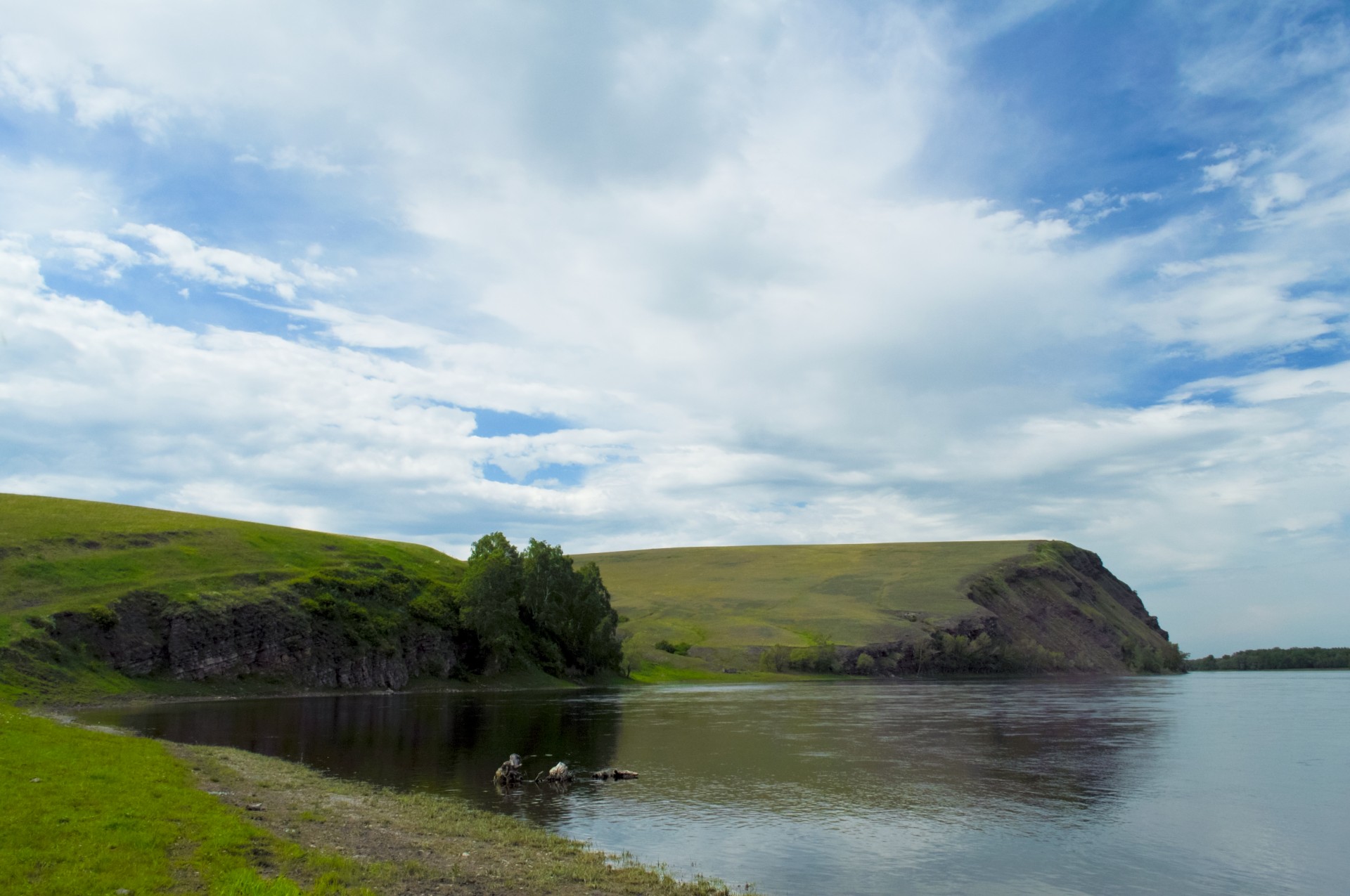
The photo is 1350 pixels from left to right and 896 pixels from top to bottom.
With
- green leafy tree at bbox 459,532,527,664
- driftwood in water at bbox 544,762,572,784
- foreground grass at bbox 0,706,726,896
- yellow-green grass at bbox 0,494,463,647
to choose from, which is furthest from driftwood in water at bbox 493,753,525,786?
green leafy tree at bbox 459,532,527,664

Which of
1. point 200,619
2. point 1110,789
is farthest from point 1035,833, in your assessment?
point 200,619

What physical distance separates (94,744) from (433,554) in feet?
521

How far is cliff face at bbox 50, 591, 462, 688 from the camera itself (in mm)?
99250

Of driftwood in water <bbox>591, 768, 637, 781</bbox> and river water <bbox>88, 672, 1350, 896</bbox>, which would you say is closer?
river water <bbox>88, 672, 1350, 896</bbox>

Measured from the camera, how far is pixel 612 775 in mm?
45312

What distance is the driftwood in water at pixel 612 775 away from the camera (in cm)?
4509

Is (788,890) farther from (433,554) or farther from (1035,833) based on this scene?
(433,554)

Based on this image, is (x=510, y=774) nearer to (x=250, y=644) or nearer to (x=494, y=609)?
(x=250, y=644)

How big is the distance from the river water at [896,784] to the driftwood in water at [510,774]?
116cm

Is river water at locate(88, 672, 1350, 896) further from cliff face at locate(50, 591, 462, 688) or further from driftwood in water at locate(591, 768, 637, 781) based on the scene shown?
cliff face at locate(50, 591, 462, 688)

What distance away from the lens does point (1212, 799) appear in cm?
4144

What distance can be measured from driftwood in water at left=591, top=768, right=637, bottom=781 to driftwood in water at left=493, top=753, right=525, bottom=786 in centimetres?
474

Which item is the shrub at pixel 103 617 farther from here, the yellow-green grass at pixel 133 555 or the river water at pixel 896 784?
the river water at pixel 896 784

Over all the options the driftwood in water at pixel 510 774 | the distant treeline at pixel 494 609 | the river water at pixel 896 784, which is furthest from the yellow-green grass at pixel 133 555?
the driftwood in water at pixel 510 774
